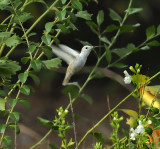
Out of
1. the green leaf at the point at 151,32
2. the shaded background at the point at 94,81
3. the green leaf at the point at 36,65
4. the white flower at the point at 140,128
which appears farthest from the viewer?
the shaded background at the point at 94,81

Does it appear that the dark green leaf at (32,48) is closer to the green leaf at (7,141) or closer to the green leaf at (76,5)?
the green leaf at (76,5)

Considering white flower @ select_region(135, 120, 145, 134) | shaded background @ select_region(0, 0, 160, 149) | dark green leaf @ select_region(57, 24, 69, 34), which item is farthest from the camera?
shaded background @ select_region(0, 0, 160, 149)

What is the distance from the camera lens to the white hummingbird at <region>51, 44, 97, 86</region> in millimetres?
2197

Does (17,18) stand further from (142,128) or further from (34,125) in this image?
(34,125)

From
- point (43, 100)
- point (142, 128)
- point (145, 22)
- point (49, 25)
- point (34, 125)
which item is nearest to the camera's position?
point (142, 128)

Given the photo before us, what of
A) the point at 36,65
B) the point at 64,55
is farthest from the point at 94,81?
the point at 36,65

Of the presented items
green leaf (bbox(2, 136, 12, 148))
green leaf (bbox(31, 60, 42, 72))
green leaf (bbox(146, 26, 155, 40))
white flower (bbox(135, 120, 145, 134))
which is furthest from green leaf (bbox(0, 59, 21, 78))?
green leaf (bbox(146, 26, 155, 40))

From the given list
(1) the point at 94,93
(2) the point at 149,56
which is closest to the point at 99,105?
(1) the point at 94,93

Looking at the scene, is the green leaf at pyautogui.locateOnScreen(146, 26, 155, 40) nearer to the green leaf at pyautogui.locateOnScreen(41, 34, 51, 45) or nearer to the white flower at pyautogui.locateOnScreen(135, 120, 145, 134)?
the green leaf at pyautogui.locateOnScreen(41, 34, 51, 45)

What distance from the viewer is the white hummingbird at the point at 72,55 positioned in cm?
220

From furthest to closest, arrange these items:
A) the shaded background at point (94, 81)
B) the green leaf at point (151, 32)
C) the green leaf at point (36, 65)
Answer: the shaded background at point (94, 81)
the green leaf at point (151, 32)
the green leaf at point (36, 65)

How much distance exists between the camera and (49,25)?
7.15 feet

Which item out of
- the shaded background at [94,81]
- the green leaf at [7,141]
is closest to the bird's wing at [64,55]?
the green leaf at [7,141]

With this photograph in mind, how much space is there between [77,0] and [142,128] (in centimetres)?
63
